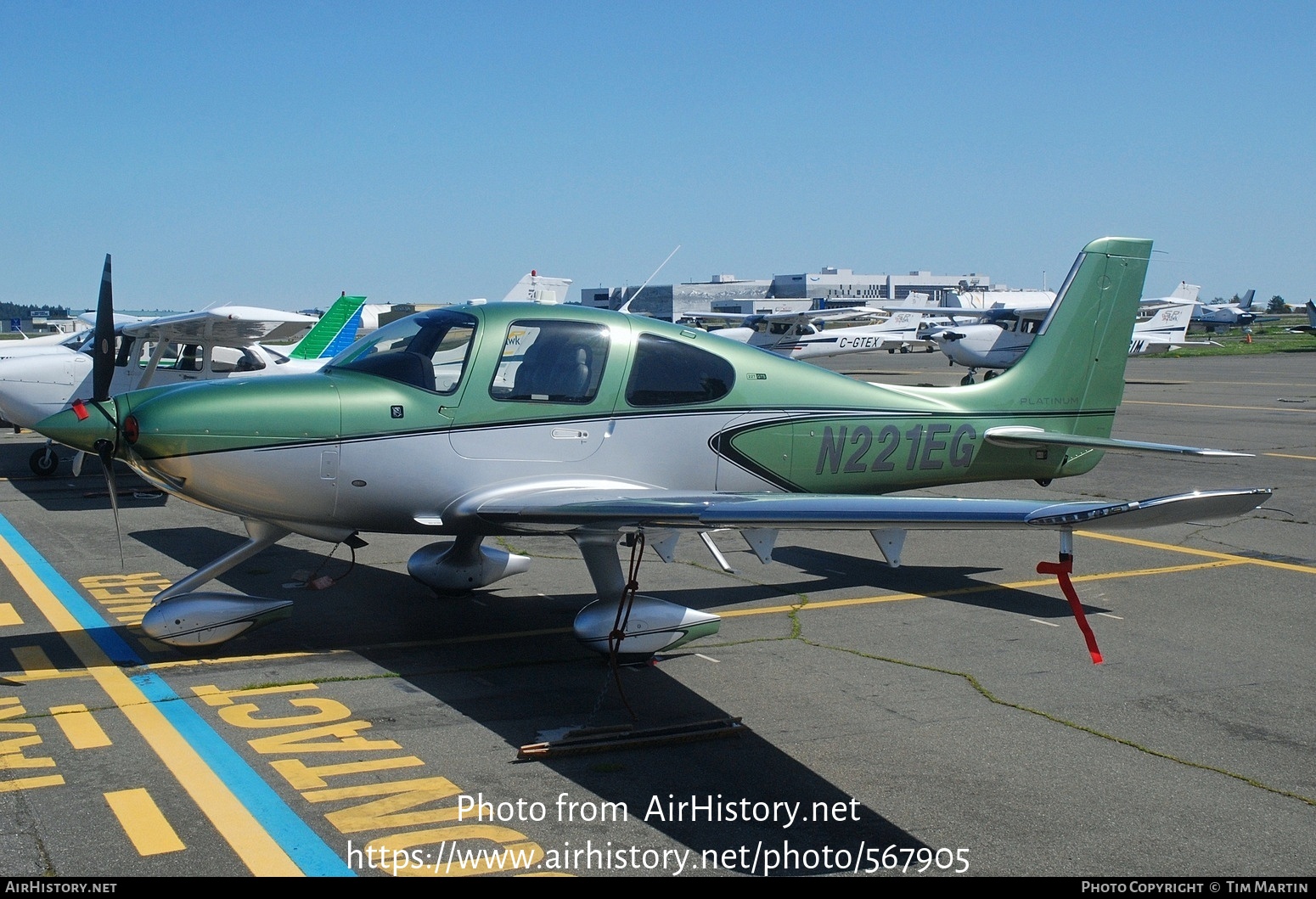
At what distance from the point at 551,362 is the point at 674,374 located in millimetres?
885

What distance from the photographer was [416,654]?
7008 millimetres

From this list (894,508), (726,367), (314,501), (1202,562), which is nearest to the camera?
(894,508)

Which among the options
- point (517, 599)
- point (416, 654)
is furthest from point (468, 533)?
point (517, 599)

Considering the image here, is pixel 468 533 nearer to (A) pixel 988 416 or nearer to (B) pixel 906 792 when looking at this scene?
(B) pixel 906 792

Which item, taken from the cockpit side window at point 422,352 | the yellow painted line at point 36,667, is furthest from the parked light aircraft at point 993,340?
the yellow painted line at point 36,667

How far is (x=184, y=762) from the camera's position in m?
5.09

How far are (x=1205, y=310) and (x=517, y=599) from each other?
104 meters

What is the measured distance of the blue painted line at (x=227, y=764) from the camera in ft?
13.7

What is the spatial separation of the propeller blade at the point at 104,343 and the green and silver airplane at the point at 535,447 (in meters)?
0.18

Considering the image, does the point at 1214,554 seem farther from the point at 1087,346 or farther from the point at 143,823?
the point at 143,823

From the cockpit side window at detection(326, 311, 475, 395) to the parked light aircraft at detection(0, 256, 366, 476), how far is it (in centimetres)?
740

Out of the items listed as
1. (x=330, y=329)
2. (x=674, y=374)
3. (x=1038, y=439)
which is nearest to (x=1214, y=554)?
(x=1038, y=439)
